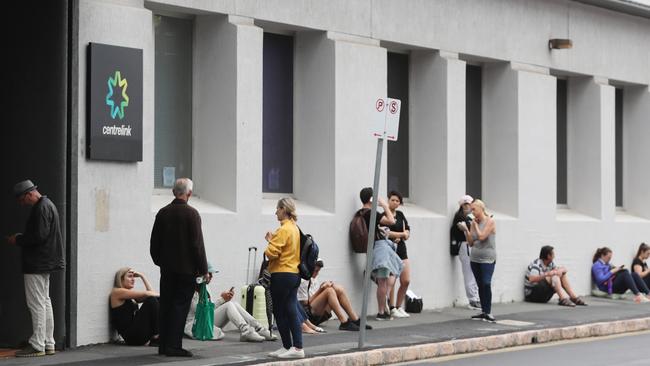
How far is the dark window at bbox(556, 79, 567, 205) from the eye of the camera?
23953 mm

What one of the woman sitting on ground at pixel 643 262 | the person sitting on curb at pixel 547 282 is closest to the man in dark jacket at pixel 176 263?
the person sitting on curb at pixel 547 282

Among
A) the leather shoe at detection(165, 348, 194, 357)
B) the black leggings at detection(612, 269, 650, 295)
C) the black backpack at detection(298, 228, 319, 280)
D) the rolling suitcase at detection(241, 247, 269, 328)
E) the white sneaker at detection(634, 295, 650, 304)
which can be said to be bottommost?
the white sneaker at detection(634, 295, 650, 304)

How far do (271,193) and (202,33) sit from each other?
254cm

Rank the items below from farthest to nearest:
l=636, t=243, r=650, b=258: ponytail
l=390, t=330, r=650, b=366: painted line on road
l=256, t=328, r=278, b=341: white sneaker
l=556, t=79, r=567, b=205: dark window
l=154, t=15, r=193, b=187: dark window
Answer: l=556, t=79, r=567, b=205: dark window < l=636, t=243, r=650, b=258: ponytail < l=154, t=15, r=193, b=187: dark window < l=256, t=328, r=278, b=341: white sneaker < l=390, t=330, r=650, b=366: painted line on road

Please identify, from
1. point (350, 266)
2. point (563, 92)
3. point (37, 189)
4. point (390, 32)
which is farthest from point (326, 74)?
point (563, 92)

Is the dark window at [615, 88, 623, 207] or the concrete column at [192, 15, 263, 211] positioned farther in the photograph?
the dark window at [615, 88, 623, 207]

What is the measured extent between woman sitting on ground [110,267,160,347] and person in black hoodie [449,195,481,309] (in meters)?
6.64

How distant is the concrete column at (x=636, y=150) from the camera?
2541cm

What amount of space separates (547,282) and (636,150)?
536 centimetres

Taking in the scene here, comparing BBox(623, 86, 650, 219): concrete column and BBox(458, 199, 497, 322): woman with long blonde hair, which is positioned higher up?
BBox(623, 86, 650, 219): concrete column

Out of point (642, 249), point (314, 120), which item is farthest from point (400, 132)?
point (642, 249)

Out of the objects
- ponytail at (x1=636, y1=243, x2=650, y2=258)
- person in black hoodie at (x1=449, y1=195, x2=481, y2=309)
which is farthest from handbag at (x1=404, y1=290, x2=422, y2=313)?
ponytail at (x1=636, y1=243, x2=650, y2=258)

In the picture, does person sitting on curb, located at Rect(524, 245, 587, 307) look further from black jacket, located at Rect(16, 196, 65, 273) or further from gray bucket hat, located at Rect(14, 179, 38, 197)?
gray bucket hat, located at Rect(14, 179, 38, 197)

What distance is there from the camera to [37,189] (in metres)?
14.2
